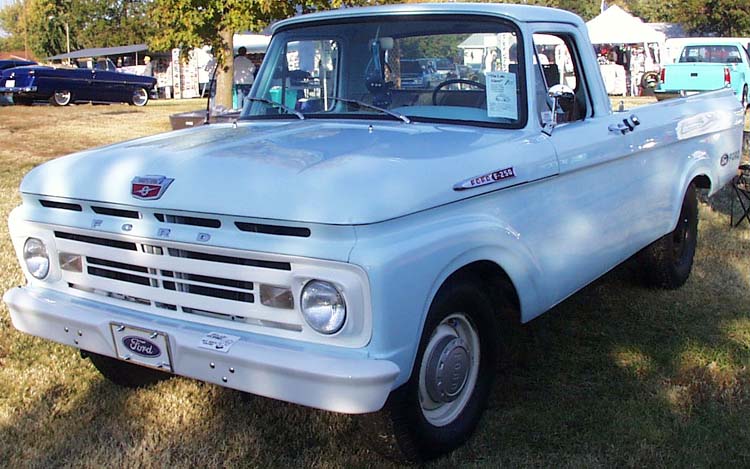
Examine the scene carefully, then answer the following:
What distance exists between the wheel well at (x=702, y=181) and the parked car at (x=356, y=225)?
3.63 ft

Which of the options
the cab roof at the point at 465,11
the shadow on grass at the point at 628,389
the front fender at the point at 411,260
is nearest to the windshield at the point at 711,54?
the shadow on grass at the point at 628,389

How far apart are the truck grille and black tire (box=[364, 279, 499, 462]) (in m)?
0.53

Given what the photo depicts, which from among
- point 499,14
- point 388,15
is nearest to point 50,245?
point 388,15

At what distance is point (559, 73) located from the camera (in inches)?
172

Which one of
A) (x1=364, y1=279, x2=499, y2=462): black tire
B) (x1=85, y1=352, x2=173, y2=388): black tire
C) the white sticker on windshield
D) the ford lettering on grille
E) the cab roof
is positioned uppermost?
the cab roof

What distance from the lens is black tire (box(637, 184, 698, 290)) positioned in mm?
5367

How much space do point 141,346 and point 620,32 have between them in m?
24.7

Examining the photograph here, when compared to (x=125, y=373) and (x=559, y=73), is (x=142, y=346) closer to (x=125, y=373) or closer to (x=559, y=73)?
(x=125, y=373)

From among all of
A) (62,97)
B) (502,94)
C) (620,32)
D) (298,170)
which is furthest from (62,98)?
(298,170)

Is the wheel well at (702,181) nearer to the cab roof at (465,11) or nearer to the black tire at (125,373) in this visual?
the cab roof at (465,11)

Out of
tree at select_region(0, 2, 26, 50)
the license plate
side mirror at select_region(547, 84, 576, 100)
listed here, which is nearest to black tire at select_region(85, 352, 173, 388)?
the license plate

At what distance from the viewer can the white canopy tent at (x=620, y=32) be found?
24.6 meters

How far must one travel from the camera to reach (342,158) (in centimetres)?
302

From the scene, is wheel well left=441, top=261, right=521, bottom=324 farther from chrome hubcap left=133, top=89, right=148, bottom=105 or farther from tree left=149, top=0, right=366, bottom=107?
chrome hubcap left=133, top=89, right=148, bottom=105
